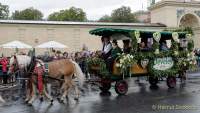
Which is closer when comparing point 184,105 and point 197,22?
point 184,105

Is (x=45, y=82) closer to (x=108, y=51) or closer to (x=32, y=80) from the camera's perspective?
(x=32, y=80)

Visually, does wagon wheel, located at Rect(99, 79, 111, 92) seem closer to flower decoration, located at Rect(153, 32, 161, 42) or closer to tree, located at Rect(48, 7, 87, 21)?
flower decoration, located at Rect(153, 32, 161, 42)

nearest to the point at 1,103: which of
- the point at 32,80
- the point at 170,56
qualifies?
the point at 32,80

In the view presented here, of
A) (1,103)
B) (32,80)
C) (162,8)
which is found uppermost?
(162,8)

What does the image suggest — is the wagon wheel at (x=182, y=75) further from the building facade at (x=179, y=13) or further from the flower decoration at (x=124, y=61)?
the building facade at (x=179, y=13)

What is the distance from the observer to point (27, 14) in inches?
2670

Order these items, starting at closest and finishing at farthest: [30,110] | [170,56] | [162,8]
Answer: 1. [30,110]
2. [170,56]
3. [162,8]

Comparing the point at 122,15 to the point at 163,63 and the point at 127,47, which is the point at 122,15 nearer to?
the point at 163,63

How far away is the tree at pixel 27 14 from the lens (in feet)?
220

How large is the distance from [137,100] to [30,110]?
3.49m

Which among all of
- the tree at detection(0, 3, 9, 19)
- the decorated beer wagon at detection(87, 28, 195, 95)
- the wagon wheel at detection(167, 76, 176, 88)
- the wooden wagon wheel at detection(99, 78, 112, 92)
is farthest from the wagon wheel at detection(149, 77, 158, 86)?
the tree at detection(0, 3, 9, 19)

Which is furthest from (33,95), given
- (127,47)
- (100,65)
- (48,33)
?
(48,33)

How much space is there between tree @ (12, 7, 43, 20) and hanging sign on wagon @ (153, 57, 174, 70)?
53397 mm

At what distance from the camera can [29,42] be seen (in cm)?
3566
